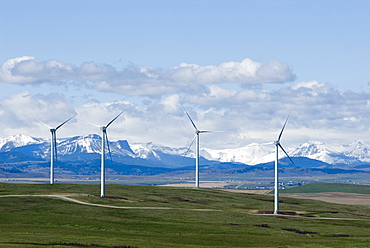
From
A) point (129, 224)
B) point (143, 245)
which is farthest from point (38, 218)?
point (143, 245)

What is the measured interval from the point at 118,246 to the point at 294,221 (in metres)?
77.1

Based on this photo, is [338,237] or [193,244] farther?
[338,237]

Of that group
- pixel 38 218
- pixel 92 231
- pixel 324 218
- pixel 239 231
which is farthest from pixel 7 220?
pixel 324 218

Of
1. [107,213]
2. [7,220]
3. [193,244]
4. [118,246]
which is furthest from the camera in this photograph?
[107,213]

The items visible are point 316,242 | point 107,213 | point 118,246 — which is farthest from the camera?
point 107,213

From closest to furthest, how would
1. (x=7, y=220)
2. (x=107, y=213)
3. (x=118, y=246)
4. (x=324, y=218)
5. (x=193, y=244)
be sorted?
1. (x=118, y=246)
2. (x=193, y=244)
3. (x=7, y=220)
4. (x=107, y=213)
5. (x=324, y=218)

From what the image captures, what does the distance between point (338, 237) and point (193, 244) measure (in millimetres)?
36009

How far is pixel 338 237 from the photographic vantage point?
402 ft

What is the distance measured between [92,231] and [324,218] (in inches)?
3179

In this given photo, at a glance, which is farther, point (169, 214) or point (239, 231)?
point (169, 214)

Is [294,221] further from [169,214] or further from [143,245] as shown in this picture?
[143,245]

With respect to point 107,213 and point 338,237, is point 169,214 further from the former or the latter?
point 338,237

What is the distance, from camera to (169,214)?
153m

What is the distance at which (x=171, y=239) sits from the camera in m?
103
